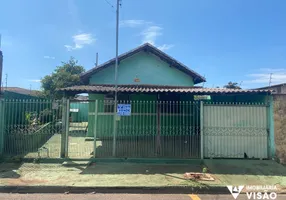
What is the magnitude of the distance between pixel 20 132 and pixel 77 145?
300 cm

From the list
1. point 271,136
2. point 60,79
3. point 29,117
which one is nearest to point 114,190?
point 271,136

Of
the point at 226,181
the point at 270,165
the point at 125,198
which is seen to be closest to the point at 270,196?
the point at 226,181

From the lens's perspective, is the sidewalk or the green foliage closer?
the sidewalk

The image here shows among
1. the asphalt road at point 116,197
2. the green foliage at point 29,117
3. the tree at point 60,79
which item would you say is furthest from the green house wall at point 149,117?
the tree at point 60,79

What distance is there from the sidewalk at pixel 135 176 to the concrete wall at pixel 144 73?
22.6 ft

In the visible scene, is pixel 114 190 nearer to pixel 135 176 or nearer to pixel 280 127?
pixel 135 176

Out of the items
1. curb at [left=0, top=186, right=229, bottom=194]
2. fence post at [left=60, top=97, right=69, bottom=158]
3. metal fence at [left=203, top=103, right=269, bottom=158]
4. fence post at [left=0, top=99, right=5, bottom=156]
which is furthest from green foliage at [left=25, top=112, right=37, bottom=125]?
metal fence at [left=203, top=103, right=269, bottom=158]

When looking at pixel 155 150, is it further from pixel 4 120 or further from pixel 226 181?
pixel 4 120

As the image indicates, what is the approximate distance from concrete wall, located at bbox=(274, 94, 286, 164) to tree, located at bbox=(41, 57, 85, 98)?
19.6m

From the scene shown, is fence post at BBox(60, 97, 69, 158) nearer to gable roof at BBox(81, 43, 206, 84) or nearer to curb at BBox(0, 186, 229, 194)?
curb at BBox(0, 186, 229, 194)

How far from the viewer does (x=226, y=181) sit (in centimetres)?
619

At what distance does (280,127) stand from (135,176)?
9020 mm

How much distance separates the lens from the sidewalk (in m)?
5.74

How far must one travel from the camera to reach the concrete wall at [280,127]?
29.2 ft
